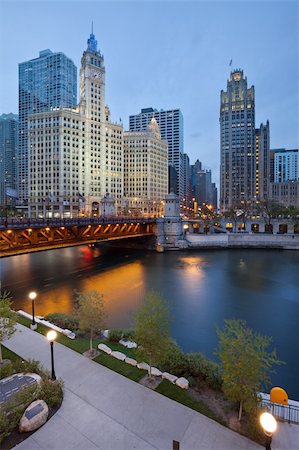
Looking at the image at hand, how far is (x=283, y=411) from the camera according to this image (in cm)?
1155

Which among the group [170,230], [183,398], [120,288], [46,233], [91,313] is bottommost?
[120,288]

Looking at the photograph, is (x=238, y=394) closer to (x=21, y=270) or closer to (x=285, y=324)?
(x=285, y=324)

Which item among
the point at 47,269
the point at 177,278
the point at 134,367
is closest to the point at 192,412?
the point at 134,367

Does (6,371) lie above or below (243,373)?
below

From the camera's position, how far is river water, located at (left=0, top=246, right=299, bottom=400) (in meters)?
25.2

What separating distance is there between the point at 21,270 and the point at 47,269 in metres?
4.49

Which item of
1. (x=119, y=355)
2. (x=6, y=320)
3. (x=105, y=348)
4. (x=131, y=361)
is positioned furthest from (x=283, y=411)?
(x=6, y=320)

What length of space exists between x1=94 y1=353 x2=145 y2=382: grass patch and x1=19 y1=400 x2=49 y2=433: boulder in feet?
13.3

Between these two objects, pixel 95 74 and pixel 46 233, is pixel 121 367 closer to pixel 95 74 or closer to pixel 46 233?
pixel 46 233

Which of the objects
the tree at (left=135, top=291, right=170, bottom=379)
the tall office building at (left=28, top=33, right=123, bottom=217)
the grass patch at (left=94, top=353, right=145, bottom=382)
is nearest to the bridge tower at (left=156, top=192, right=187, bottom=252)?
the tall office building at (left=28, top=33, right=123, bottom=217)

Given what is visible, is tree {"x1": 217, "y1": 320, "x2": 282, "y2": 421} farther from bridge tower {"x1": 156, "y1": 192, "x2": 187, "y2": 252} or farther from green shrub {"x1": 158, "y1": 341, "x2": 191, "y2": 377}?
bridge tower {"x1": 156, "y1": 192, "x2": 187, "y2": 252}

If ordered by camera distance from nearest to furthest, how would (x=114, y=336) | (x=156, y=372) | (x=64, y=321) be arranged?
(x=156, y=372), (x=114, y=336), (x=64, y=321)

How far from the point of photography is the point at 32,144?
140 meters

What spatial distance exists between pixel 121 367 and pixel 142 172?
155713 mm
